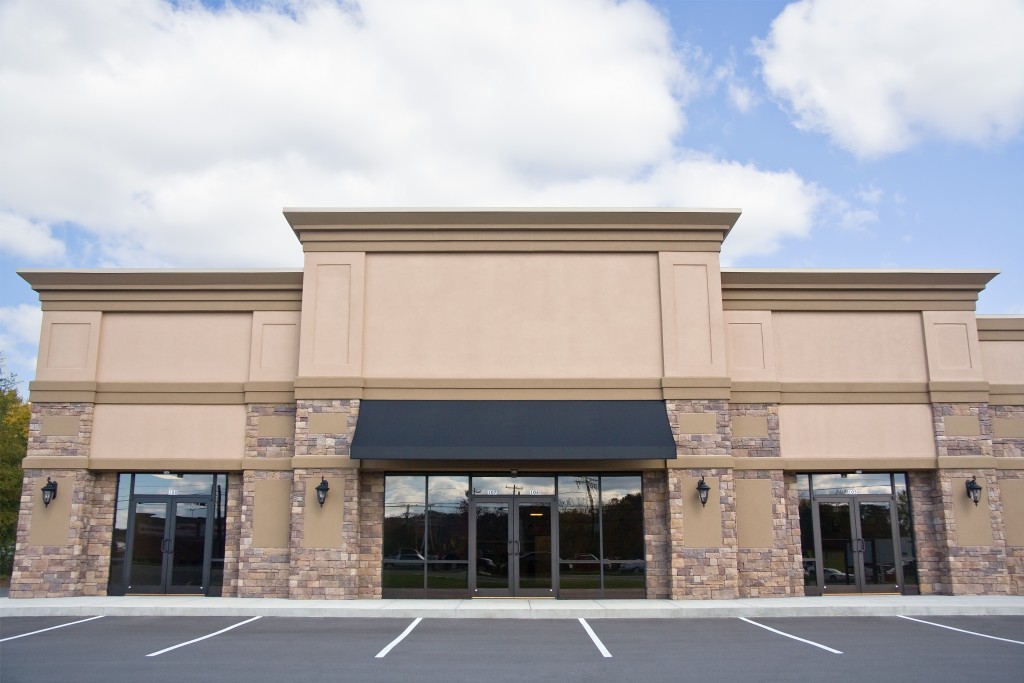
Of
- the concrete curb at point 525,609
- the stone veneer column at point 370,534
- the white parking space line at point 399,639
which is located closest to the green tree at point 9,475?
the concrete curb at point 525,609

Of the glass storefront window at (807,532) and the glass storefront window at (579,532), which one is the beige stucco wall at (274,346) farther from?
the glass storefront window at (807,532)

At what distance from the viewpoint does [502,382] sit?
58.1 ft

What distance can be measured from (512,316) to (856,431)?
800 centimetres

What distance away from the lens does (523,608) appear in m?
15.5

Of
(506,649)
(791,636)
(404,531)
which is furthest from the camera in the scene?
(404,531)

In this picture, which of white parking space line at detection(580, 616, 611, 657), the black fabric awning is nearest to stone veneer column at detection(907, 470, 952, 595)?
the black fabric awning

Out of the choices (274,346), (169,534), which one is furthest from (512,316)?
(169,534)

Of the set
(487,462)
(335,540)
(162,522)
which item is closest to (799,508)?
(487,462)

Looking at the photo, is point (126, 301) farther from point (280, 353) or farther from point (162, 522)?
point (162, 522)

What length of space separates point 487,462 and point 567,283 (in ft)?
14.0

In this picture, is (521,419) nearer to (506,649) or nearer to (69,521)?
(506,649)

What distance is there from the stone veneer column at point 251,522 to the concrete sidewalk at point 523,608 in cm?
85

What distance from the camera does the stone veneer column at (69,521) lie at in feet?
57.3

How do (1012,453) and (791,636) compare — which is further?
(1012,453)
